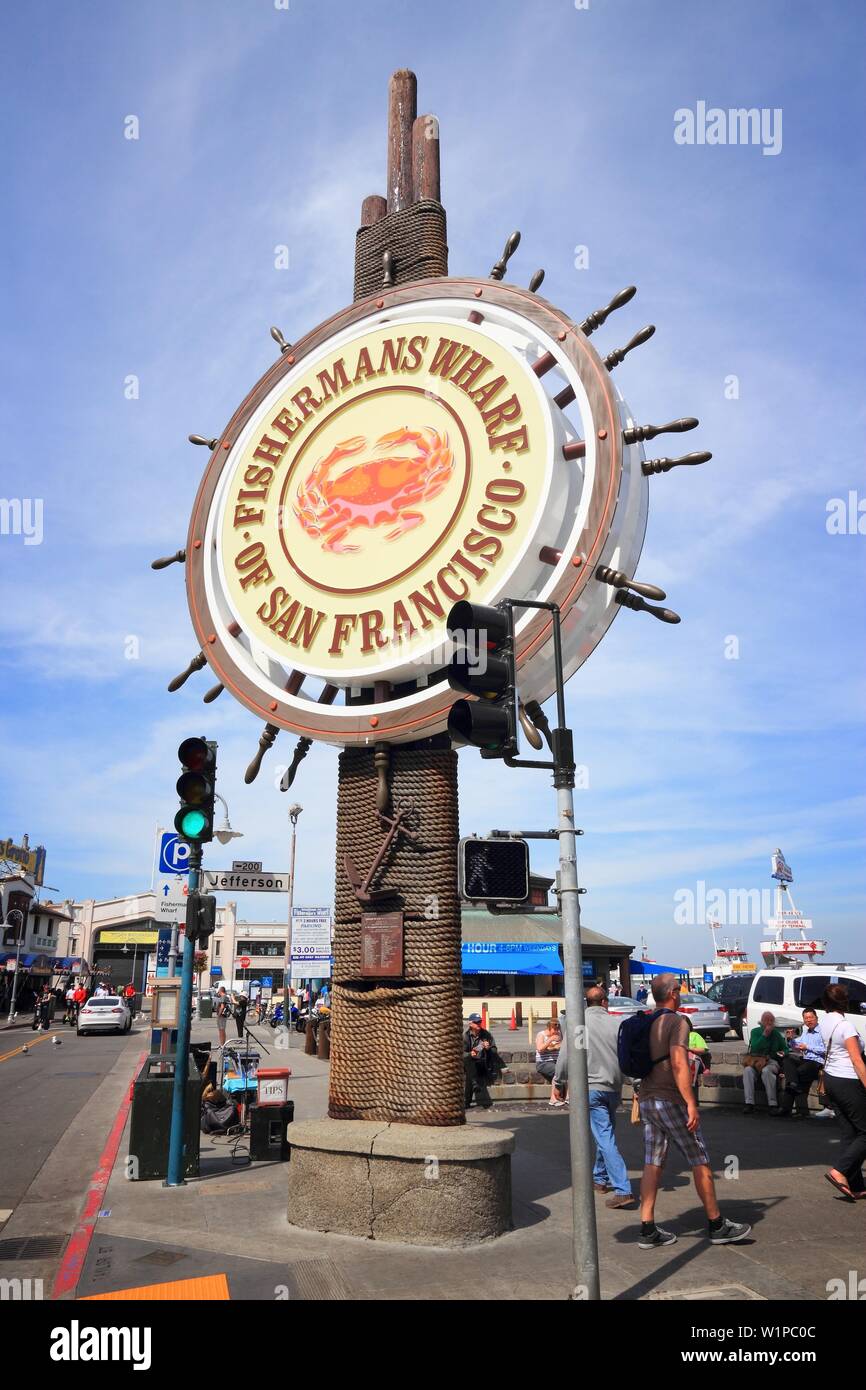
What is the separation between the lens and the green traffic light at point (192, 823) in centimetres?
927

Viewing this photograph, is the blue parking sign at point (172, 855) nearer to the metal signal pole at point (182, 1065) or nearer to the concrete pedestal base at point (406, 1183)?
the metal signal pole at point (182, 1065)

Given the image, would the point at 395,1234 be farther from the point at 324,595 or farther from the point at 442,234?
the point at 442,234

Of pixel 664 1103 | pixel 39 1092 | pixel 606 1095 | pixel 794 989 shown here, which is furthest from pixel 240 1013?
pixel 664 1103

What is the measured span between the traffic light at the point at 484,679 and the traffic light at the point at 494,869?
1.86 feet

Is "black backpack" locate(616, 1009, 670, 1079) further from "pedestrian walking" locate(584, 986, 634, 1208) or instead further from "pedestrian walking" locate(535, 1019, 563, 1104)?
"pedestrian walking" locate(535, 1019, 563, 1104)

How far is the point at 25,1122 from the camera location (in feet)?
45.0

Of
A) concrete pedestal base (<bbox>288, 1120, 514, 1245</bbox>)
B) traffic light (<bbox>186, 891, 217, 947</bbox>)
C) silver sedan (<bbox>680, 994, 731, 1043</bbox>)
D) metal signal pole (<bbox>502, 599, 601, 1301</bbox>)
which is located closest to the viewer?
metal signal pole (<bbox>502, 599, 601, 1301</bbox>)

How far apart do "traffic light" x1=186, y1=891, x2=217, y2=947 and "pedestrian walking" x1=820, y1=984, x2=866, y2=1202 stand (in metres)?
5.72

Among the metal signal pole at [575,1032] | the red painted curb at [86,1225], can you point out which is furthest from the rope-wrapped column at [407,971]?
the metal signal pole at [575,1032]

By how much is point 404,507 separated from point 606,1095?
5090 millimetres

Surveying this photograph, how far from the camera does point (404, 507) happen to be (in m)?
8.04

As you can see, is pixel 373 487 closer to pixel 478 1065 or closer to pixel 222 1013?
pixel 478 1065

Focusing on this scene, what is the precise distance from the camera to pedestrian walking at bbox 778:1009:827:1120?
1316 centimetres

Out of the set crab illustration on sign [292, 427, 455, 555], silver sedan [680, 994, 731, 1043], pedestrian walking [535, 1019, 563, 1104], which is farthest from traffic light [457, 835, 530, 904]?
silver sedan [680, 994, 731, 1043]
